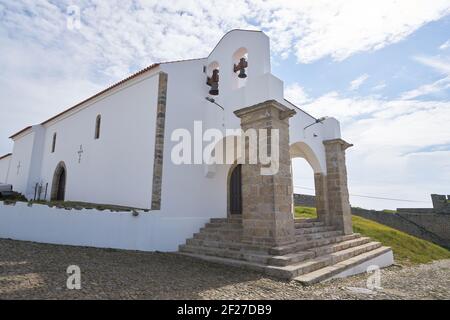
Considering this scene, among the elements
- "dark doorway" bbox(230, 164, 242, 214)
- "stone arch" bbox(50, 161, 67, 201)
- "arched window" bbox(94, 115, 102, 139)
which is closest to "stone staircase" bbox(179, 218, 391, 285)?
"dark doorway" bbox(230, 164, 242, 214)

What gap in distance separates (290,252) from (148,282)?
3.23 meters

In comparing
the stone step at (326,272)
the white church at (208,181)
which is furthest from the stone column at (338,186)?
the stone step at (326,272)

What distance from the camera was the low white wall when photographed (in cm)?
747

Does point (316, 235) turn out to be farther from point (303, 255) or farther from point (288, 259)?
point (288, 259)

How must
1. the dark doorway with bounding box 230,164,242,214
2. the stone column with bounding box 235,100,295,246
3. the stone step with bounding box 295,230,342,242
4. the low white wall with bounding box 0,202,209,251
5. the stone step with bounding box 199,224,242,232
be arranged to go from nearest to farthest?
the stone column with bounding box 235,100,295,246 < the stone step with bounding box 295,230,342,242 < the low white wall with bounding box 0,202,209,251 < the stone step with bounding box 199,224,242,232 < the dark doorway with bounding box 230,164,242,214

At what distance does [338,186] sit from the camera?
10.2 m

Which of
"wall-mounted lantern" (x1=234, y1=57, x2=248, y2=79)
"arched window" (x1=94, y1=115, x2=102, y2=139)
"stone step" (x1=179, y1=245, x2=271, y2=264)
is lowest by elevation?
"stone step" (x1=179, y1=245, x2=271, y2=264)

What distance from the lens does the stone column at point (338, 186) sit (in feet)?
32.9

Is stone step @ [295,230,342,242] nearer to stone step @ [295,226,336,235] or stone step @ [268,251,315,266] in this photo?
stone step @ [295,226,336,235]

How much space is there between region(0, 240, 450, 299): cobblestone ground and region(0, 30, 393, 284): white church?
570 mm

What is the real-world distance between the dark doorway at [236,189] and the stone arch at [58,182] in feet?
28.4

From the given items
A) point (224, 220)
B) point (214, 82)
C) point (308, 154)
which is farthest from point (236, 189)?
point (214, 82)

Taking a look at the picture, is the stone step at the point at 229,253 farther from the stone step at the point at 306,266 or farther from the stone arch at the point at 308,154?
the stone arch at the point at 308,154
